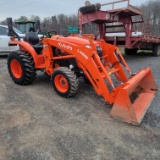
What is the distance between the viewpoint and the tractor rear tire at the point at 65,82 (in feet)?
12.9

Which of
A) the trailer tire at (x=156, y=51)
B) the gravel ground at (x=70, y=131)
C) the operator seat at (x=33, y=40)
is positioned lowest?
the gravel ground at (x=70, y=131)

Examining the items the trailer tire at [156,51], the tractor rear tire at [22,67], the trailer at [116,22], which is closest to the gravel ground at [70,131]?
the tractor rear tire at [22,67]

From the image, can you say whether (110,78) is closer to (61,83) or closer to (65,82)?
(65,82)

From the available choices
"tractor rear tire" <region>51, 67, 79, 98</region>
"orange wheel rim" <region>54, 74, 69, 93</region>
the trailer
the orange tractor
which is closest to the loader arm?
the orange tractor

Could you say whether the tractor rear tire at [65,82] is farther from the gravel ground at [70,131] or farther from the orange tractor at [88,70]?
the gravel ground at [70,131]

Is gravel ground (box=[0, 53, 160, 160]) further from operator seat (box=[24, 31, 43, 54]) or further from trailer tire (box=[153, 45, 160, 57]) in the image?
trailer tire (box=[153, 45, 160, 57])

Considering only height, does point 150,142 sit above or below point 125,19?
below

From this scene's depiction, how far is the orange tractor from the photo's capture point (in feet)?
10.8

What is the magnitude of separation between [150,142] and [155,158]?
332mm

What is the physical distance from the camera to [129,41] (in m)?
8.93

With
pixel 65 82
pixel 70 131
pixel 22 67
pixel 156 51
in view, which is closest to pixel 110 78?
pixel 65 82

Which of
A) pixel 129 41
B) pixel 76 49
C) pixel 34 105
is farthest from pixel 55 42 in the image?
pixel 129 41

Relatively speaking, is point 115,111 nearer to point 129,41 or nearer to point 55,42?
point 55,42

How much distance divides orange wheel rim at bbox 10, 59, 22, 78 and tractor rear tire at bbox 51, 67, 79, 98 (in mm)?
1320
